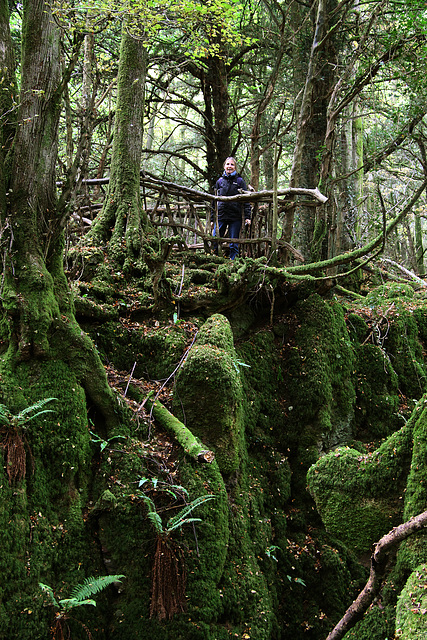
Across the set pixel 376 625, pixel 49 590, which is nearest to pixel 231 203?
pixel 49 590

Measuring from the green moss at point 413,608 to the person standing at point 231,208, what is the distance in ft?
19.8

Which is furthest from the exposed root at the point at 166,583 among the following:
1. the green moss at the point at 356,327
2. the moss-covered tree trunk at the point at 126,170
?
the green moss at the point at 356,327

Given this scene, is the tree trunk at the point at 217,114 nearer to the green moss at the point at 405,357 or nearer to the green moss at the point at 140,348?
the green moss at the point at 405,357

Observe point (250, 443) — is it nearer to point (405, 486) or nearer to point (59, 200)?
point (405, 486)

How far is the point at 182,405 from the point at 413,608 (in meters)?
3.09

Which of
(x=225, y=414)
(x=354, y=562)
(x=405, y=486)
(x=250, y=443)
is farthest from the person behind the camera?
(x=250, y=443)

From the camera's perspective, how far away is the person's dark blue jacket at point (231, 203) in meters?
7.99

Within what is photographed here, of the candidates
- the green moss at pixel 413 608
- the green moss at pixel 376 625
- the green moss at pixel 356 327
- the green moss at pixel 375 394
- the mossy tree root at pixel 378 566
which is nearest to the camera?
the green moss at pixel 413 608

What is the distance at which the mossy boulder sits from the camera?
16.6 ft

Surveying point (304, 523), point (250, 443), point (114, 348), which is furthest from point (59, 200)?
point (304, 523)

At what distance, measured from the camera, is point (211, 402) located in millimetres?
5094

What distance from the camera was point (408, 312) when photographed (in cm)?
Result: 814

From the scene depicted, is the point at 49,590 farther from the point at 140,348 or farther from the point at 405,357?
the point at 405,357

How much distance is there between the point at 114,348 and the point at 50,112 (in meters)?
2.72
